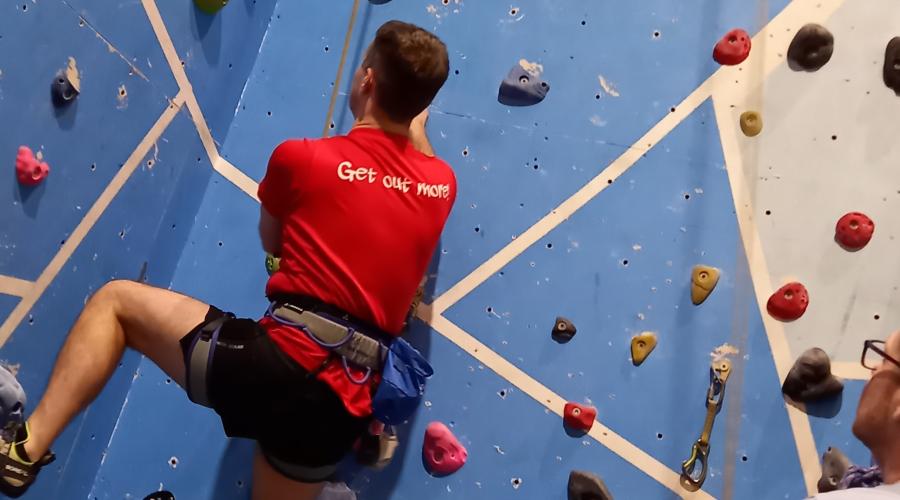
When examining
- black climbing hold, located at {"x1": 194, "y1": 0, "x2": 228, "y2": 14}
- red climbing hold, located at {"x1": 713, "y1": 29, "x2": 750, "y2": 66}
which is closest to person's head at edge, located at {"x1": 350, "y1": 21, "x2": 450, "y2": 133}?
black climbing hold, located at {"x1": 194, "y1": 0, "x2": 228, "y2": 14}

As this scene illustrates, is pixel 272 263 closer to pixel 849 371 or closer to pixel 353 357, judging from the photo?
pixel 353 357

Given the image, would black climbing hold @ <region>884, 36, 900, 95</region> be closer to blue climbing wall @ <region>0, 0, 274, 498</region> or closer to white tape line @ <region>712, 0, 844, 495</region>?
white tape line @ <region>712, 0, 844, 495</region>

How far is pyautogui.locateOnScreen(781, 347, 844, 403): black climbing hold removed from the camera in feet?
7.93

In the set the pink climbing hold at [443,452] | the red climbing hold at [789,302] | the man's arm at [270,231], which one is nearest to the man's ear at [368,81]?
the man's arm at [270,231]

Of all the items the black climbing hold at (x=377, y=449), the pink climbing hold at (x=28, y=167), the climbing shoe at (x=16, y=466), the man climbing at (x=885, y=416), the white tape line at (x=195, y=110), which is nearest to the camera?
the man climbing at (x=885, y=416)

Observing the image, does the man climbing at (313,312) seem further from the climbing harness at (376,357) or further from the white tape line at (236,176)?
the white tape line at (236,176)

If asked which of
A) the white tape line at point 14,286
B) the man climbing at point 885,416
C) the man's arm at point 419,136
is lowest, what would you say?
the white tape line at point 14,286

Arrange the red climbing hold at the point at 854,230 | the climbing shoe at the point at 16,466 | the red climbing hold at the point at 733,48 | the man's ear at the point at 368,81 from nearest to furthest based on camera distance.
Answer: the climbing shoe at the point at 16,466, the man's ear at the point at 368,81, the red climbing hold at the point at 854,230, the red climbing hold at the point at 733,48

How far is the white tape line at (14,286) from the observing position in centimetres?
187

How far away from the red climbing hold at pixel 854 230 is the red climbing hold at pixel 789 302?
201mm

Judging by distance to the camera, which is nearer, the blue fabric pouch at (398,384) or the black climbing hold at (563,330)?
the blue fabric pouch at (398,384)

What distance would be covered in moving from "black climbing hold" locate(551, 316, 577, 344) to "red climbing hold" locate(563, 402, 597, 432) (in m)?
0.20

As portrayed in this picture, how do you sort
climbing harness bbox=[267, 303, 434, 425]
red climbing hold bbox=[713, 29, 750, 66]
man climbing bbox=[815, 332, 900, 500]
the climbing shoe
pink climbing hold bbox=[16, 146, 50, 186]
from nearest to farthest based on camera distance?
man climbing bbox=[815, 332, 900, 500] < the climbing shoe < pink climbing hold bbox=[16, 146, 50, 186] < climbing harness bbox=[267, 303, 434, 425] < red climbing hold bbox=[713, 29, 750, 66]

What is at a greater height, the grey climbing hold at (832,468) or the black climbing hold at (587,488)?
the grey climbing hold at (832,468)
